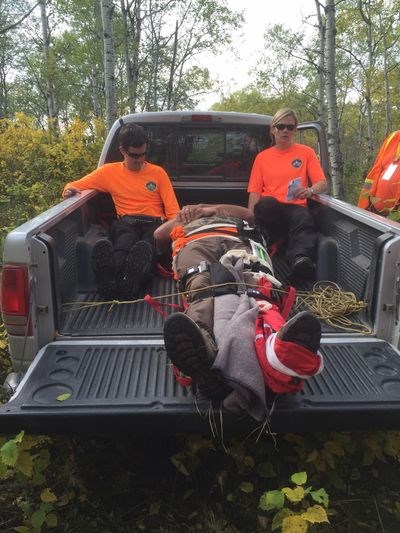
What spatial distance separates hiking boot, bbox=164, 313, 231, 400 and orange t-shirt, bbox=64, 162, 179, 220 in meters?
2.32

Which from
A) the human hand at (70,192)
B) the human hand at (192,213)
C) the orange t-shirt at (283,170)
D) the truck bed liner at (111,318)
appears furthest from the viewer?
the orange t-shirt at (283,170)

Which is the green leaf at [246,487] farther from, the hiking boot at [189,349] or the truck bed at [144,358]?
the hiking boot at [189,349]

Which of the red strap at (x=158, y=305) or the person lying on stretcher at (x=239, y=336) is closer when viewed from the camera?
the person lying on stretcher at (x=239, y=336)

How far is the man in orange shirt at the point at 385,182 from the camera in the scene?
428cm

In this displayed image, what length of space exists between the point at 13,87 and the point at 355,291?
46535mm

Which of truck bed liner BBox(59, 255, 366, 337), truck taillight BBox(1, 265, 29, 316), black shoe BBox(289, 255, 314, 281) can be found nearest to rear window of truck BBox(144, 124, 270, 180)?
black shoe BBox(289, 255, 314, 281)

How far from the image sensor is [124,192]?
4.25 metres

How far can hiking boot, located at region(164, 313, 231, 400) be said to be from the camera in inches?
78.2

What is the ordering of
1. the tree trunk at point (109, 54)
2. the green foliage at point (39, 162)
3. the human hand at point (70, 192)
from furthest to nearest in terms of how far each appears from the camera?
the tree trunk at point (109, 54) → the green foliage at point (39, 162) → the human hand at point (70, 192)

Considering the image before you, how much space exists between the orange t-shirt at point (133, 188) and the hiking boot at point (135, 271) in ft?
2.94

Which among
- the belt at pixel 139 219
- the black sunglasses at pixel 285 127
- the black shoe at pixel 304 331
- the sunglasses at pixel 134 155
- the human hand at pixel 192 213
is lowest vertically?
the black shoe at pixel 304 331

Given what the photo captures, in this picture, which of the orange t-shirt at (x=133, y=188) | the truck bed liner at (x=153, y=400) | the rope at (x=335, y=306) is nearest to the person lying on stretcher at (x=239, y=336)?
the truck bed liner at (x=153, y=400)

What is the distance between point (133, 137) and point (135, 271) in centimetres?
128

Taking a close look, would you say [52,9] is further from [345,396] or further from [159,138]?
[345,396]
